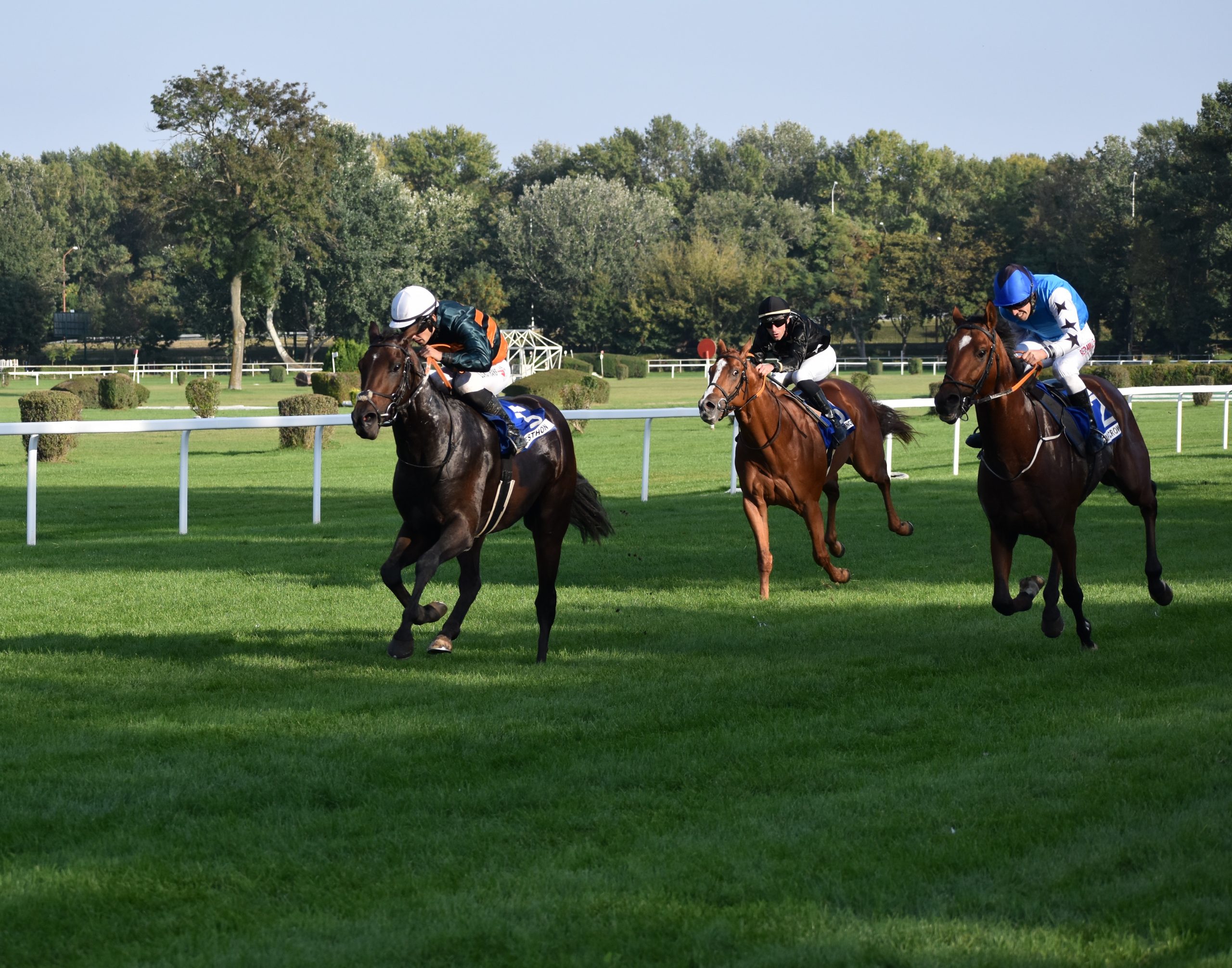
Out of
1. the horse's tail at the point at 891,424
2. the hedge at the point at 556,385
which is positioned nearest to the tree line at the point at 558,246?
the hedge at the point at 556,385

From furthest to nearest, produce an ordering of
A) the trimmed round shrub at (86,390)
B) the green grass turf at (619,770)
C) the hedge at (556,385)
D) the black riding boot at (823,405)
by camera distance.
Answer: the trimmed round shrub at (86,390) → the hedge at (556,385) → the black riding boot at (823,405) → the green grass turf at (619,770)

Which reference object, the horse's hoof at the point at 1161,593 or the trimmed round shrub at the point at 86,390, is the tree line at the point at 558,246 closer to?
the trimmed round shrub at the point at 86,390

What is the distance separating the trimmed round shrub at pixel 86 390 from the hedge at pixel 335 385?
5781mm

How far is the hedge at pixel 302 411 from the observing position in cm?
2164

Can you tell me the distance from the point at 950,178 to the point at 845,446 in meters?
106

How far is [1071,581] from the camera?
7.28 meters

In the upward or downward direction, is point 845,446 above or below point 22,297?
below

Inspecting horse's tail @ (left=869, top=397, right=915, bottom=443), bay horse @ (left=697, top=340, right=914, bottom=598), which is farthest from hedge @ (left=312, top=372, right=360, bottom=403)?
bay horse @ (left=697, top=340, right=914, bottom=598)

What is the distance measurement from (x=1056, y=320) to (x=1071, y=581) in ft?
5.07

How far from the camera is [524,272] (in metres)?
75.0

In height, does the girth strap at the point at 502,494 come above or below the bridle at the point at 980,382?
below

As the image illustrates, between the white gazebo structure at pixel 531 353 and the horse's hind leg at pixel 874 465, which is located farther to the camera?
the white gazebo structure at pixel 531 353

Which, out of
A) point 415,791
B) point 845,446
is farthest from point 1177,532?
point 415,791

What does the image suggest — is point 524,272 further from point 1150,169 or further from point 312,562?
point 312,562
